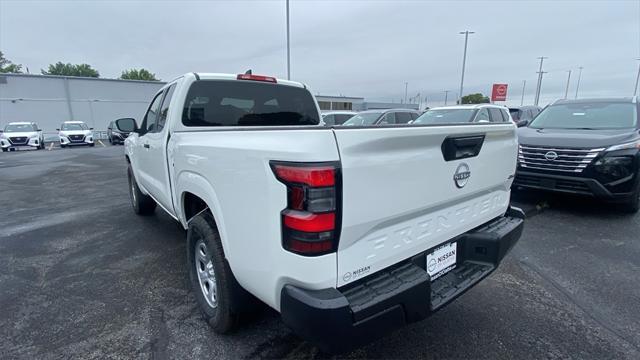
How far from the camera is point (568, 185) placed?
5016 millimetres

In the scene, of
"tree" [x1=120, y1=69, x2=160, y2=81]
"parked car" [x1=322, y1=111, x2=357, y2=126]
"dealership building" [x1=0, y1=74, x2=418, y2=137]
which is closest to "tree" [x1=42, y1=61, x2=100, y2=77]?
"tree" [x1=120, y1=69, x2=160, y2=81]

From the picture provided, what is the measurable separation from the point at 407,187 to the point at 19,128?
2503 centimetres

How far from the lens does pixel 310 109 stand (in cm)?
401

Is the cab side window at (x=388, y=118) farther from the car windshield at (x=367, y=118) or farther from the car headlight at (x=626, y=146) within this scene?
the car headlight at (x=626, y=146)

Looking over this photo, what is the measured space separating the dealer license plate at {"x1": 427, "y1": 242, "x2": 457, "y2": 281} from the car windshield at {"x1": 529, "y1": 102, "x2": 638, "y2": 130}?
5.26m

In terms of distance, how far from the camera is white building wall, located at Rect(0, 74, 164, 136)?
2762 cm

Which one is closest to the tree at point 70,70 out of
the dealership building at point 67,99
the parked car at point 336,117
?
the dealership building at point 67,99

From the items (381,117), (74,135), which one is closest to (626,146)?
(381,117)

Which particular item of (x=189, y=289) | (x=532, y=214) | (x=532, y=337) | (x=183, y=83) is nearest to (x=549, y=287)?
(x=532, y=337)

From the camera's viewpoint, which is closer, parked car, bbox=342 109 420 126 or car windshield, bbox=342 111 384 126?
parked car, bbox=342 109 420 126

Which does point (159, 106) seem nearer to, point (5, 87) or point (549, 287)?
point (549, 287)

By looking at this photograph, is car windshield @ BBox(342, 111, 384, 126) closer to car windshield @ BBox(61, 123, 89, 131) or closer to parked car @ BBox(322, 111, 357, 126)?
parked car @ BBox(322, 111, 357, 126)

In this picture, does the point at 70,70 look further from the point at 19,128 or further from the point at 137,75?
the point at 19,128

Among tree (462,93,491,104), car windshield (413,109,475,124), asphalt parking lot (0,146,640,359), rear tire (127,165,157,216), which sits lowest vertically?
asphalt parking lot (0,146,640,359)
